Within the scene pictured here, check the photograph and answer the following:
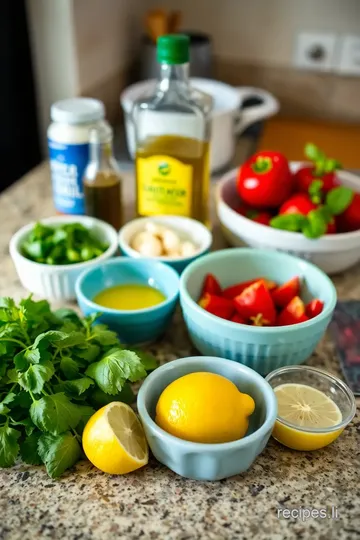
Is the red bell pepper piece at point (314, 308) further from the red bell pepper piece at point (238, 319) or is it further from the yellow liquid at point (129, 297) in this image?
the yellow liquid at point (129, 297)

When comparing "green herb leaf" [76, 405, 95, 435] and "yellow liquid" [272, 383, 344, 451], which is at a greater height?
"green herb leaf" [76, 405, 95, 435]

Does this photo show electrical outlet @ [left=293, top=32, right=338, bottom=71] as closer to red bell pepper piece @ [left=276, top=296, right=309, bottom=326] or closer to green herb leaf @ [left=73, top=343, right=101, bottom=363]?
red bell pepper piece @ [left=276, top=296, right=309, bottom=326]

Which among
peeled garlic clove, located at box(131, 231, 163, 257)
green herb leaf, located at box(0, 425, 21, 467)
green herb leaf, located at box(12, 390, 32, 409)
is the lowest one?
green herb leaf, located at box(0, 425, 21, 467)

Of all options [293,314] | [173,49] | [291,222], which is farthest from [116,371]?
[173,49]

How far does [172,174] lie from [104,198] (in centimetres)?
12

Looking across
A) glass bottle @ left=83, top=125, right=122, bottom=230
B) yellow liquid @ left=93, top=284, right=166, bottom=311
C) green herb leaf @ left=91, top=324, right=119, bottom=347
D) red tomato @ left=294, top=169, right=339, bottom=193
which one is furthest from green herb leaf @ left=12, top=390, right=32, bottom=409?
red tomato @ left=294, top=169, right=339, bottom=193

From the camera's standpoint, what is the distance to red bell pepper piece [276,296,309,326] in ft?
2.46

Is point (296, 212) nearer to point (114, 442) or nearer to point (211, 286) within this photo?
point (211, 286)

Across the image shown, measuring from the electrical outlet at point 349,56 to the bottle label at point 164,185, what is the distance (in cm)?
73

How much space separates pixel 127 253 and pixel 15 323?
253mm

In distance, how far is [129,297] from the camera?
0.83 m

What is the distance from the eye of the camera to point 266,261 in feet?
2.78

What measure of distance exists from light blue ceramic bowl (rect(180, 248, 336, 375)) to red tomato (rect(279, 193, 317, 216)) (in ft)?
0.31

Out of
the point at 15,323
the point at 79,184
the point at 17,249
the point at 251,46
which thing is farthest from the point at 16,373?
the point at 251,46
